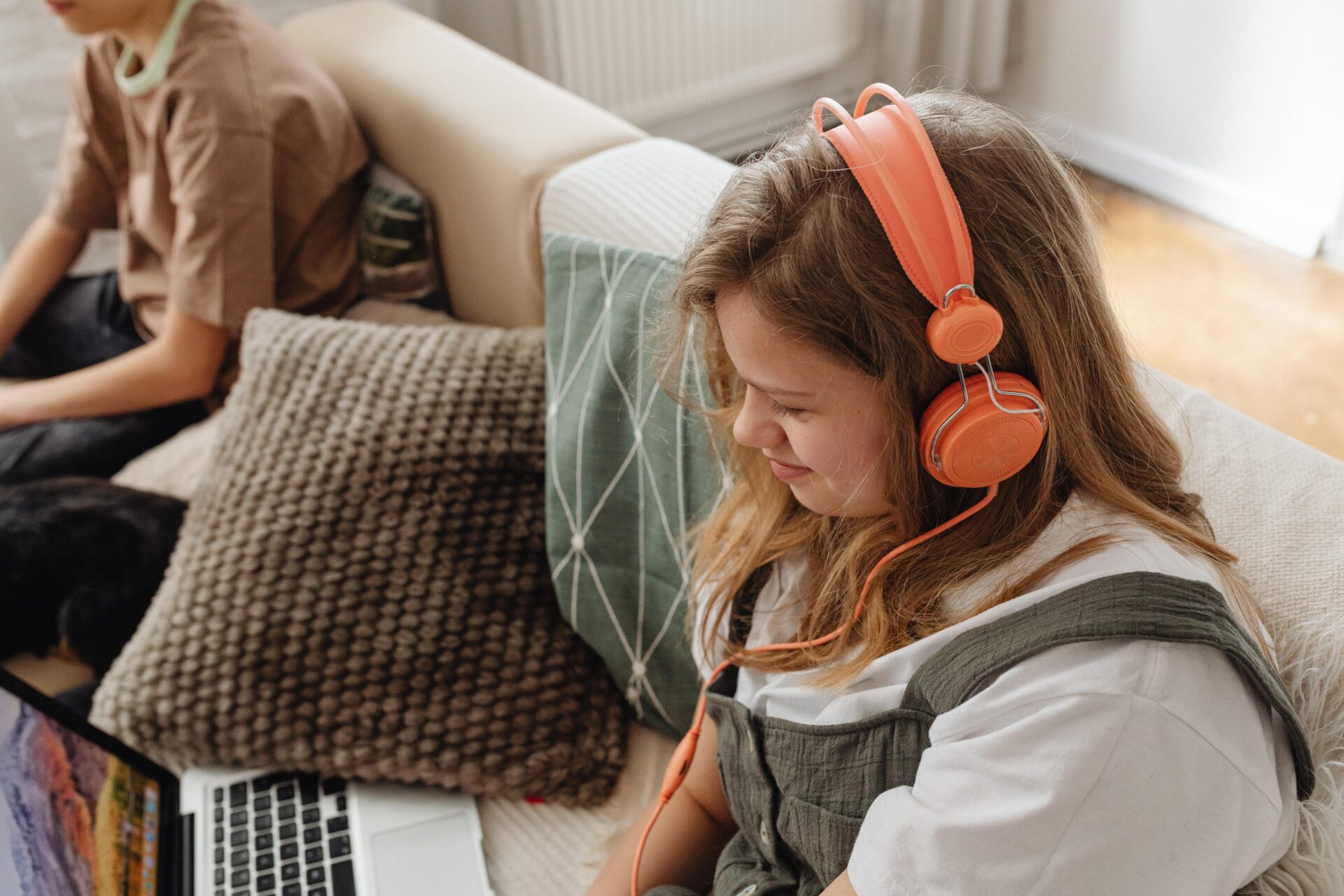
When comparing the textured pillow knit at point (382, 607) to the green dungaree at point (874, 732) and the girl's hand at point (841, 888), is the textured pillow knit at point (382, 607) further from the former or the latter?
the girl's hand at point (841, 888)

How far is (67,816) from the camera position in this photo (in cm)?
91

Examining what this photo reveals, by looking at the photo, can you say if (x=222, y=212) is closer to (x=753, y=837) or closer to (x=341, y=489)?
(x=341, y=489)

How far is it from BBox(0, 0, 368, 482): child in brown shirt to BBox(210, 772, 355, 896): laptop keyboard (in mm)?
684

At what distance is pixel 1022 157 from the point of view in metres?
0.65

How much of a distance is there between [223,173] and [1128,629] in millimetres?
1261

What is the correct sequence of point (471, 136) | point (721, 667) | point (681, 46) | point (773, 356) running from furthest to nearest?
point (681, 46), point (471, 136), point (721, 667), point (773, 356)

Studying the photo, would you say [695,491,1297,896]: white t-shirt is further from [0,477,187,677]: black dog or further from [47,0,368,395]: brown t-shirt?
[47,0,368,395]: brown t-shirt

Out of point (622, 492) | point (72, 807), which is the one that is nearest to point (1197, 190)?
point (622, 492)

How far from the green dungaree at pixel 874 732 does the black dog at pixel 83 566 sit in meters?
0.75

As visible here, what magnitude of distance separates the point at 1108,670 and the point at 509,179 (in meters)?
1.00

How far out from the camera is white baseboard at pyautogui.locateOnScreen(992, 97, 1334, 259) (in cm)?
243

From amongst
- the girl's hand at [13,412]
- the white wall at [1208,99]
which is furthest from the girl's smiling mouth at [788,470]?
A: the white wall at [1208,99]

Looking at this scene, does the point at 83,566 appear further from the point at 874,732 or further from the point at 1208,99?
the point at 1208,99

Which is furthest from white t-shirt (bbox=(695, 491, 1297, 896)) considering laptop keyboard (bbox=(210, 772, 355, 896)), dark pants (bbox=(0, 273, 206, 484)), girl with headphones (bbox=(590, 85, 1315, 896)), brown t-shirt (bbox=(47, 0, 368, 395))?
dark pants (bbox=(0, 273, 206, 484))
